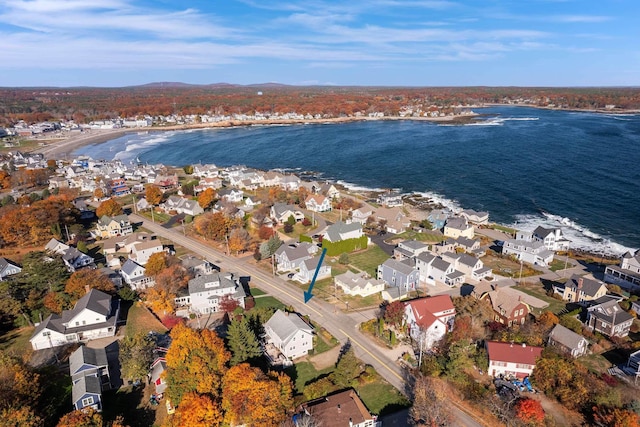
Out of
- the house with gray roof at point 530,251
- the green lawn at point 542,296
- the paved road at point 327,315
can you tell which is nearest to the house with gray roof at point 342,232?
the paved road at point 327,315

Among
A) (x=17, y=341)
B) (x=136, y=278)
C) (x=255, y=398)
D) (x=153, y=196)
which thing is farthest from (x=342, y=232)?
(x=153, y=196)

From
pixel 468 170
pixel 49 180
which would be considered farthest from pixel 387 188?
pixel 49 180

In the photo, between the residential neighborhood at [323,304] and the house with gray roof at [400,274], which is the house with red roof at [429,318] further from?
the house with gray roof at [400,274]

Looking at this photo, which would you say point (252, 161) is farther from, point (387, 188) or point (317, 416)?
point (317, 416)

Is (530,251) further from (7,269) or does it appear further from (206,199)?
(7,269)

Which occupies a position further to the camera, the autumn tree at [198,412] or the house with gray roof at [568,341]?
the house with gray roof at [568,341]

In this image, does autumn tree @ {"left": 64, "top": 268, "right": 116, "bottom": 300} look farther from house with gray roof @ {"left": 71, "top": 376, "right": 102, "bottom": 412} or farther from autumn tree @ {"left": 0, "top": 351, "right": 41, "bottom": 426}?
house with gray roof @ {"left": 71, "top": 376, "right": 102, "bottom": 412}
